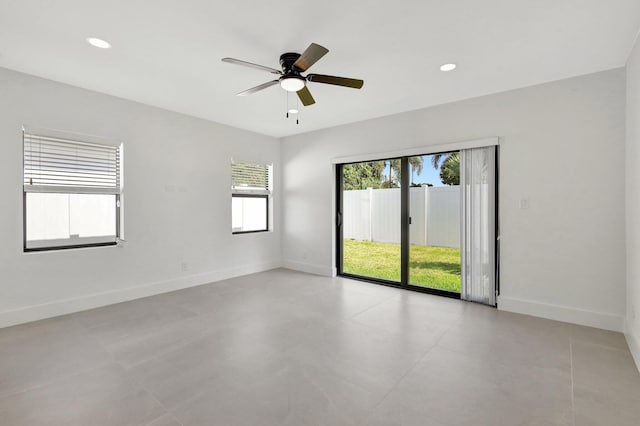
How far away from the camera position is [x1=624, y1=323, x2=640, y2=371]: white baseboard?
2.32 metres

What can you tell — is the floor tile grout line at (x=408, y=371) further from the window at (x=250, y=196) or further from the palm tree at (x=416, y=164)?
the window at (x=250, y=196)

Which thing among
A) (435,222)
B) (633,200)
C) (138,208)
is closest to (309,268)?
(435,222)

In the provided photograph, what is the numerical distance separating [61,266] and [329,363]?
3.34 metres

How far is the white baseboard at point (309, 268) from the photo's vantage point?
5.35m

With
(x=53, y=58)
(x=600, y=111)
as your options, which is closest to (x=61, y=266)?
(x=53, y=58)

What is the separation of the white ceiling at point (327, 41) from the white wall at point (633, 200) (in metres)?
0.33

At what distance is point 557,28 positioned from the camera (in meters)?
2.32

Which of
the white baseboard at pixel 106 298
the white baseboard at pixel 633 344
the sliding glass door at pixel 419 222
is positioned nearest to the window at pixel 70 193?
the white baseboard at pixel 106 298

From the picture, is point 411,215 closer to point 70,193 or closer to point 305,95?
point 305,95

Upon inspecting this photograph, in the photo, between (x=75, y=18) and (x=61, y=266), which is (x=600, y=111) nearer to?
(x=75, y=18)

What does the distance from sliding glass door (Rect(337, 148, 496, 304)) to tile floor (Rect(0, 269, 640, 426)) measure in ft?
2.42

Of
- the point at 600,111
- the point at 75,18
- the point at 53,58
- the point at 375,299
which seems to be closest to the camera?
the point at 75,18

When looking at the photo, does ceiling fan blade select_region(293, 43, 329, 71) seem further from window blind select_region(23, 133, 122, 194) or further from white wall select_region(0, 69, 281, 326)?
window blind select_region(23, 133, 122, 194)

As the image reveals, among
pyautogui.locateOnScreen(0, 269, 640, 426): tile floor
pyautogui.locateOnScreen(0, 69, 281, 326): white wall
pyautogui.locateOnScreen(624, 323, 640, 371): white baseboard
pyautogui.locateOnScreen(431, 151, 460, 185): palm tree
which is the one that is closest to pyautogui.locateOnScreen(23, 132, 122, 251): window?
pyautogui.locateOnScreen(0, 69, 281, 326): white wall
